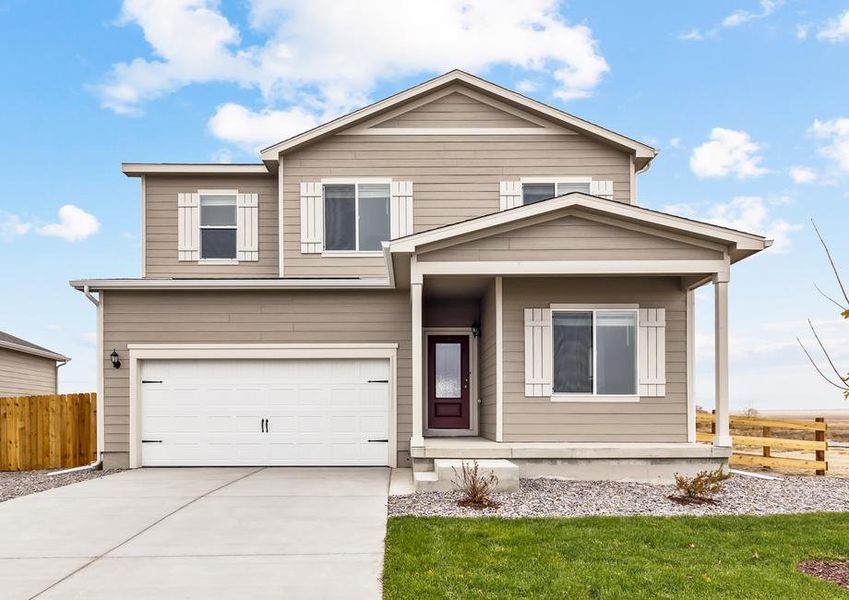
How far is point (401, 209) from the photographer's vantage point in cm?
1387

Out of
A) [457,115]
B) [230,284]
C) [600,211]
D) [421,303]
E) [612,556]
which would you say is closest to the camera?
[612,556]

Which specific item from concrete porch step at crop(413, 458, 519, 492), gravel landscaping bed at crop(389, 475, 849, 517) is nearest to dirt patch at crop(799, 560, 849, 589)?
gravel landscaping bed at crop(389, 475, 849, 517)

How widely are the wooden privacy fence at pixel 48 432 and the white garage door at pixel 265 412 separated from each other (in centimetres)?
195

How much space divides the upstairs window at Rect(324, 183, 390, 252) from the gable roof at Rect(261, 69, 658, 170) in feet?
3.51

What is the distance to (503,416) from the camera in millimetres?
11086

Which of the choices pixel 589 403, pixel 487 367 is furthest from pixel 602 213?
pixel 487 367

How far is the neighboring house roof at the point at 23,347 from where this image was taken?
20.2 metres

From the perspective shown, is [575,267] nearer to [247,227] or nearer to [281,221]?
[281,221]

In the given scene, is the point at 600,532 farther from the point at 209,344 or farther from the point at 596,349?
the point at 209,344

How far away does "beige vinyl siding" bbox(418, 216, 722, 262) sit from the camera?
1039 cm

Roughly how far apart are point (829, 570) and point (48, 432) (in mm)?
13250

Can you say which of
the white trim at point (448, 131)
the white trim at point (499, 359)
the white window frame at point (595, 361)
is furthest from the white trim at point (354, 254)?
the white window frame at point (595, 361)

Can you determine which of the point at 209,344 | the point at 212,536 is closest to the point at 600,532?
the point at 212,536

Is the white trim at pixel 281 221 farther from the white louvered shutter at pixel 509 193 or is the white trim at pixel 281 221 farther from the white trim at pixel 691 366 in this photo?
the white trim at pixel 691 366
